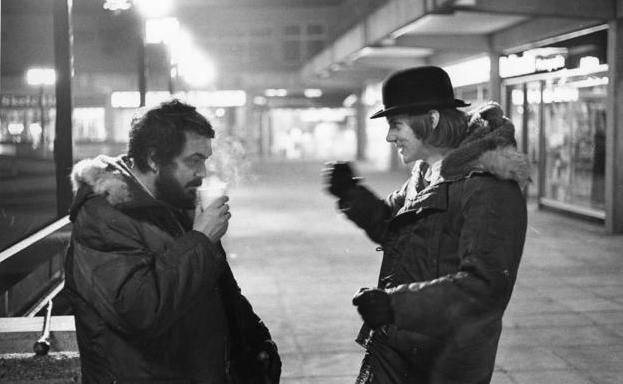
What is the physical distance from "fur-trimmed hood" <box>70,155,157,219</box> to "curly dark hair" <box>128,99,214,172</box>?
7cm

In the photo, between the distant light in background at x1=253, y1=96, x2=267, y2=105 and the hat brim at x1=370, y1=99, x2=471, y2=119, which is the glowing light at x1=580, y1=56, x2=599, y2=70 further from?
the distant light in background at x1=253, y1=96, x2=267, y2=105

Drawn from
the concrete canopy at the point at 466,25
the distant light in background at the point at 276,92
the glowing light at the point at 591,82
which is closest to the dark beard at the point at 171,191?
the concrete canopy at the point at 466,25

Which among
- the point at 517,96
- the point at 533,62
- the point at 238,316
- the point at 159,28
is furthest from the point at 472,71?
the point at 238,316

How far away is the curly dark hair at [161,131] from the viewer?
8.13 feet

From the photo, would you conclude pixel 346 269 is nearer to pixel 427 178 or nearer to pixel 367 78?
pixel 427 178

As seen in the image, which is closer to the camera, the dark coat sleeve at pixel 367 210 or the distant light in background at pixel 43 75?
the dark coat sleeve at pixel 367 210

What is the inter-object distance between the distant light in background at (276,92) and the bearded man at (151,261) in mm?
44864

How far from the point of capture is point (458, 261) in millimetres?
2740

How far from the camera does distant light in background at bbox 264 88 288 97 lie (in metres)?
47.9

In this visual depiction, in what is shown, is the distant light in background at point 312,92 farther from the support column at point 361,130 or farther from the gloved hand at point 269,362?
the gloved hand at point 269,362

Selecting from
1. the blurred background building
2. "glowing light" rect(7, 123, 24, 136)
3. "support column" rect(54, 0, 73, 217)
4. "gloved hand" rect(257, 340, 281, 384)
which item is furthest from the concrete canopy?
"glowing light" rect(7, 123, 24, 136)

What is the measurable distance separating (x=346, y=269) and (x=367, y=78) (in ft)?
84.2

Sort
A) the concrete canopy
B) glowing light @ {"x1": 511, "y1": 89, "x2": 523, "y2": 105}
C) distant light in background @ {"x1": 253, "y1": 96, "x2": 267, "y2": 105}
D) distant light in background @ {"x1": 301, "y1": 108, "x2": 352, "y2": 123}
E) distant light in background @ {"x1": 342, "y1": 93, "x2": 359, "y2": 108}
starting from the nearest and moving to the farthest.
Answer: the concrete canopy → glowing light @ {"x1": 511, "y1": 89, "x2": 523, "y2": 105} → distant light in background @ {"x1": 253, "y1": 96, "x2": 267, "y2": 105} → distant light in background @ {"x1": 342, "y1": 93, "x2": 359, "y2": 108} → distant light in background @ {"x1": 301, "y1": 108, "x2": 352, "y2": 123}

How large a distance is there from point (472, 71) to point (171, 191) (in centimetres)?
1828
